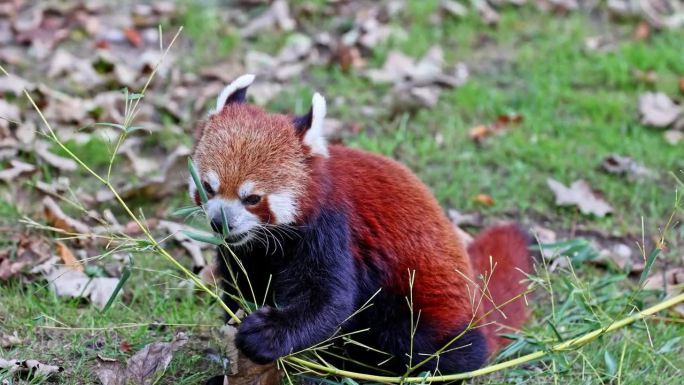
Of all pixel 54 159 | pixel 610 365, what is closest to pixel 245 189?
pixel 610 365

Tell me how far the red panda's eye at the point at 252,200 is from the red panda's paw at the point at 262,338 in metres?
0.38

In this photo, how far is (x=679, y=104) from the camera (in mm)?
6156

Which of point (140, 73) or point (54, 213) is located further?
point (140, 73)

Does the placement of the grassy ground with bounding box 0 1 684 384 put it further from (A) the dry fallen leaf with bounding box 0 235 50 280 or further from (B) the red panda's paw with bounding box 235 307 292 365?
(B) the red panda's paw with bounding box 235 307 292 365

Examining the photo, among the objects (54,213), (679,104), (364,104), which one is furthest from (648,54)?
(54,213)

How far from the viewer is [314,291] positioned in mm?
3260

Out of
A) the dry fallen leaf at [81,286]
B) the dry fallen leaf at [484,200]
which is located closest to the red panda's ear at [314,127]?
the dry fallen leaf at [81,286]

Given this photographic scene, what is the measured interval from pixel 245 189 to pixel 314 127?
1.27 ft

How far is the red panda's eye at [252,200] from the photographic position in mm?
3168

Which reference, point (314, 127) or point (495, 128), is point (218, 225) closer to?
point (314, 127)

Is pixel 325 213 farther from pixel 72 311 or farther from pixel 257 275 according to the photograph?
pixel 72 311

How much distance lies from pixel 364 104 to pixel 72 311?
283 cm

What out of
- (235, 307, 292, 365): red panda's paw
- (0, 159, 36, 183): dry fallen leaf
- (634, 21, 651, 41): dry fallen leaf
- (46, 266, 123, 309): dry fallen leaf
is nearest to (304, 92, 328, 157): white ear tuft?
(235, 307, 292, 365): red panda's paw

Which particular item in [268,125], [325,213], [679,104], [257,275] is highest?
[268,125]
